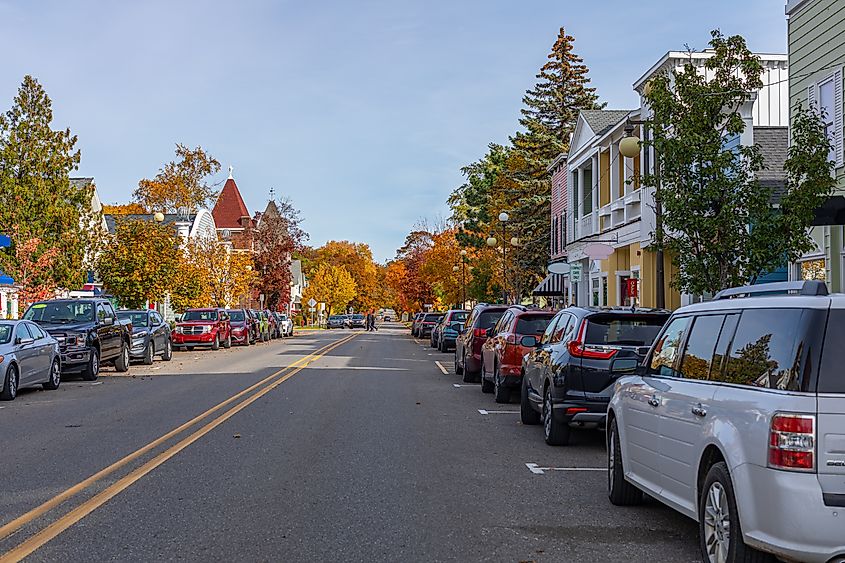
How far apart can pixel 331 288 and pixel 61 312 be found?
99.9 m

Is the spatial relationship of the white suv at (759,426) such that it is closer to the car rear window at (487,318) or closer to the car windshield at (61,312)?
the car rear window at (487,318)

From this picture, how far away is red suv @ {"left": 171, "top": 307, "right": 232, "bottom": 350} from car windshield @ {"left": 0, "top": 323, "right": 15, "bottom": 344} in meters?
22.3

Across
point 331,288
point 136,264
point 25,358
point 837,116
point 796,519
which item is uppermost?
point 837,116

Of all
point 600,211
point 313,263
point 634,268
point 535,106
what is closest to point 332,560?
point 634,268

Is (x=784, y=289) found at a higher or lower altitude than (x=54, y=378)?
higher

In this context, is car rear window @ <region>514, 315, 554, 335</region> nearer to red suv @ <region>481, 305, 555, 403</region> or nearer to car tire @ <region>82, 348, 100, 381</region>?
red suv @ <region>481, 305, 555, 403</region>

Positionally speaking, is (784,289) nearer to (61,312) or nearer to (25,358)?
(25,358)

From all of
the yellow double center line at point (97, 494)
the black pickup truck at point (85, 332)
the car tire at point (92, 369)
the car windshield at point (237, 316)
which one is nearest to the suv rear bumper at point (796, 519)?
the yellow double center line at point (97, 494)

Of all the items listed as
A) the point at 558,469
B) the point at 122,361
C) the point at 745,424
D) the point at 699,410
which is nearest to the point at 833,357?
the point at 745,424

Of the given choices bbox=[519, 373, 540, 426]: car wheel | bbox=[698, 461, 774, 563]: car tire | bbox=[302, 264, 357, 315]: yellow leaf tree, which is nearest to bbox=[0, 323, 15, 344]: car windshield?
bbox=[519, 373, 540, 426]: car wheel

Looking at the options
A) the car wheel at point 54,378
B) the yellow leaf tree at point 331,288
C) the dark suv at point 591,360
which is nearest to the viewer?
the dark suv at point 591,360

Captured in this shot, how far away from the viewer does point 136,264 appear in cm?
4188

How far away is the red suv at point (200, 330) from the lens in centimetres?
4128

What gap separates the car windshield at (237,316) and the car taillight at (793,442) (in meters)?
43.7
